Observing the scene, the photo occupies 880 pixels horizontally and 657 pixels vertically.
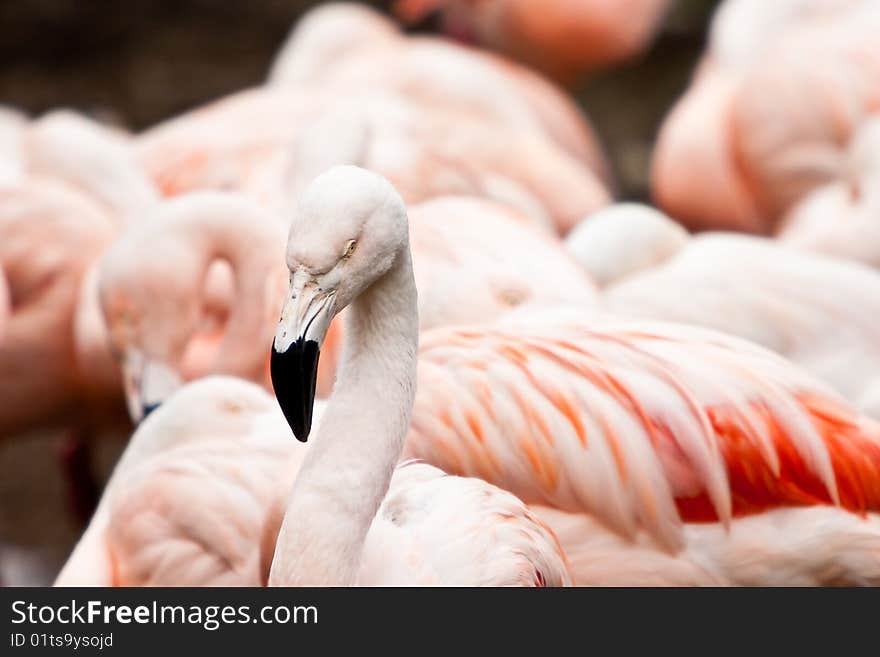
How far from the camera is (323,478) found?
84.4 inches

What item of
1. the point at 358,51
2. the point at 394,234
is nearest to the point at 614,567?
the point at 394,234

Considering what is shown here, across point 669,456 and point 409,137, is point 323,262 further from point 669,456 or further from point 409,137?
point 409,137

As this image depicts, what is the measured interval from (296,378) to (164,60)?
634 centimetres

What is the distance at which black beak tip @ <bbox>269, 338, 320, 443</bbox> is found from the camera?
193 cm

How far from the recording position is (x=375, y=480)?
7.07ft

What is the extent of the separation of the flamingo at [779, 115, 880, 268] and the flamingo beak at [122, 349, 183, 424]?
1.61 metres

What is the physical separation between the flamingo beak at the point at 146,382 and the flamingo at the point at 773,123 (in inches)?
77.0

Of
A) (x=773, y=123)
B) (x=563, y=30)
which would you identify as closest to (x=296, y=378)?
(x=773, y=123)

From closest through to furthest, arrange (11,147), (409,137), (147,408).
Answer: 1. (147,408)
2. (409,137)
3. (11,147)

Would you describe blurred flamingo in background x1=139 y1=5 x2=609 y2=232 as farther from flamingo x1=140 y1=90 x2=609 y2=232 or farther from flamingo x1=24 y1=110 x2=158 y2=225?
flamingo x1=24 y1=110 x2=158 y2=225

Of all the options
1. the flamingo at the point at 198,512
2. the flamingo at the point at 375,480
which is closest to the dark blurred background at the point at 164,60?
the flamingo at the point at 198,512

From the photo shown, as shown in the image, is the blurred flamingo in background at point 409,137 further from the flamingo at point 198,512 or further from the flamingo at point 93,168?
the flamingo at point 198,512

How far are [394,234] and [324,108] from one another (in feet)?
9.26

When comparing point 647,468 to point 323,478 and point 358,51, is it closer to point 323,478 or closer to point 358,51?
point 323,478
